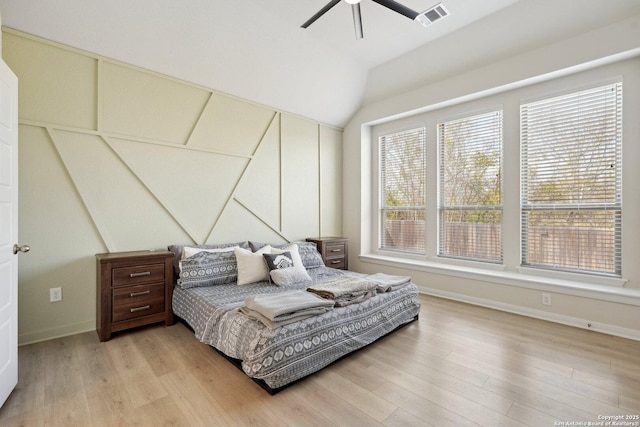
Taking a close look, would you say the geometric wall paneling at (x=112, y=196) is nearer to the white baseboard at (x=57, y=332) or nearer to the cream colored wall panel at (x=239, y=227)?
the cream colored wall panel at (x=239, y=227)

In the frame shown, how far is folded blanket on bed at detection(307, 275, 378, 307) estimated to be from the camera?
258 cm

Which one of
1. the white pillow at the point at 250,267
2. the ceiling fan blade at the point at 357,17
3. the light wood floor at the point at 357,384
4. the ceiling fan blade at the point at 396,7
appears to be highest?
the ceiling fan blade at the point at 396,7

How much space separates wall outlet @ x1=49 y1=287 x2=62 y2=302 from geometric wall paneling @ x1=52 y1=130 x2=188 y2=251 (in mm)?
533

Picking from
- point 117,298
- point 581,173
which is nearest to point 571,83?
point 581,173

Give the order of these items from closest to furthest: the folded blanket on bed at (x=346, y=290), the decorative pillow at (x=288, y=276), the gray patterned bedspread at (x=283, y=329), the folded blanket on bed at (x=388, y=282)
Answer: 1. the gray patterned bedspread at (x=283, y=329)
2. the folded blanket on bed at (x=346, y=290)
3. the folded blanket on bed at (x=388, y=282)
4. the decorative pillow at (x=288, y=276)

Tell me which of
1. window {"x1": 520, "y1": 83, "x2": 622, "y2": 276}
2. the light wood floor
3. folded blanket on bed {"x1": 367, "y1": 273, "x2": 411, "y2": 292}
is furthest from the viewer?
window {"x1": 520, "y1": 83, "x2": 622, "y2": 276}

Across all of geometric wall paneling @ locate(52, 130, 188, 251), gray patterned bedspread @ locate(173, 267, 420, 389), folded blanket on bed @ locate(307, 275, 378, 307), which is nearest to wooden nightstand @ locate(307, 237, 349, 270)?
gray patterned bedspread @ locate(173, 267, 420, 389)

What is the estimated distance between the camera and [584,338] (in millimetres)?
2781

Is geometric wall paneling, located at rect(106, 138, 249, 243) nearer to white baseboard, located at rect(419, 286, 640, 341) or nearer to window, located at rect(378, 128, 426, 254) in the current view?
window, located at rect(378, 128, 426, 254)

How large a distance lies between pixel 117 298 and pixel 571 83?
5.07 meters

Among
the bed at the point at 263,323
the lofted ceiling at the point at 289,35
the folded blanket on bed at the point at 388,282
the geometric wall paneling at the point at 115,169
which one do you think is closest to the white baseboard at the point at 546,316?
the bed at the point at 263,323

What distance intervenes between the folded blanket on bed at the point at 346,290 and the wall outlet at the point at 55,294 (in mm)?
2287

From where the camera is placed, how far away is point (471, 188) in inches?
162

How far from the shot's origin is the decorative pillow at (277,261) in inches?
132
